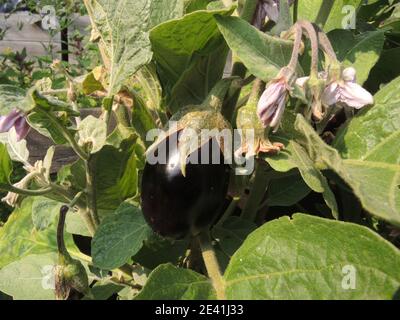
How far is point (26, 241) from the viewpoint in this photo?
65 centimetres

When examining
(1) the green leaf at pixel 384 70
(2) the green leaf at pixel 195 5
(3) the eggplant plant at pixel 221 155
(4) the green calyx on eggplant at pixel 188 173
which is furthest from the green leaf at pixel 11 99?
(1) the green leaf at pixel 384 70

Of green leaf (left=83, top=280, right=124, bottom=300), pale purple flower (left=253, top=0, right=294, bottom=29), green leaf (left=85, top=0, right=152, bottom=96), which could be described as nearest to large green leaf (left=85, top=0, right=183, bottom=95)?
green leaf (left=85, top=0, right=152, bottom=96)

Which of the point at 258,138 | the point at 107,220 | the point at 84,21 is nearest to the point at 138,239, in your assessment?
the point at 107,220

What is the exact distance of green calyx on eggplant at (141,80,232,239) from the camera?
422 mm

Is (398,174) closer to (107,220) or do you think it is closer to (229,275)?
(229,275)

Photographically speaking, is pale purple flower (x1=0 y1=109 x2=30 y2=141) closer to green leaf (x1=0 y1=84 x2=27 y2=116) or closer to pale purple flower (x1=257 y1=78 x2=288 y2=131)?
green leaf (x1=0 y1=84 x2=27 y2=116)

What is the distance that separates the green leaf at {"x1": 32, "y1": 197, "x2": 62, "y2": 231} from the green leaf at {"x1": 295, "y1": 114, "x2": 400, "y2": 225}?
232 millimetres

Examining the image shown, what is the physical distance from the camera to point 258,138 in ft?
1.38

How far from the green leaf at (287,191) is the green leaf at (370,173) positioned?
0.10 m

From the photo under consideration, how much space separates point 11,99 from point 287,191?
9.8 inches

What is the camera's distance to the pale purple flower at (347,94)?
42cm

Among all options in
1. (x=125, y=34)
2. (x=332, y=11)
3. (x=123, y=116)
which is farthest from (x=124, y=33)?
(x=332, y=11)

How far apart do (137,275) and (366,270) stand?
258 millimetres

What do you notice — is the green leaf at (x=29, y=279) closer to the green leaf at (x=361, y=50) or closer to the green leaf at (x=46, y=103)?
the green leaf at (x=46, y=103)
